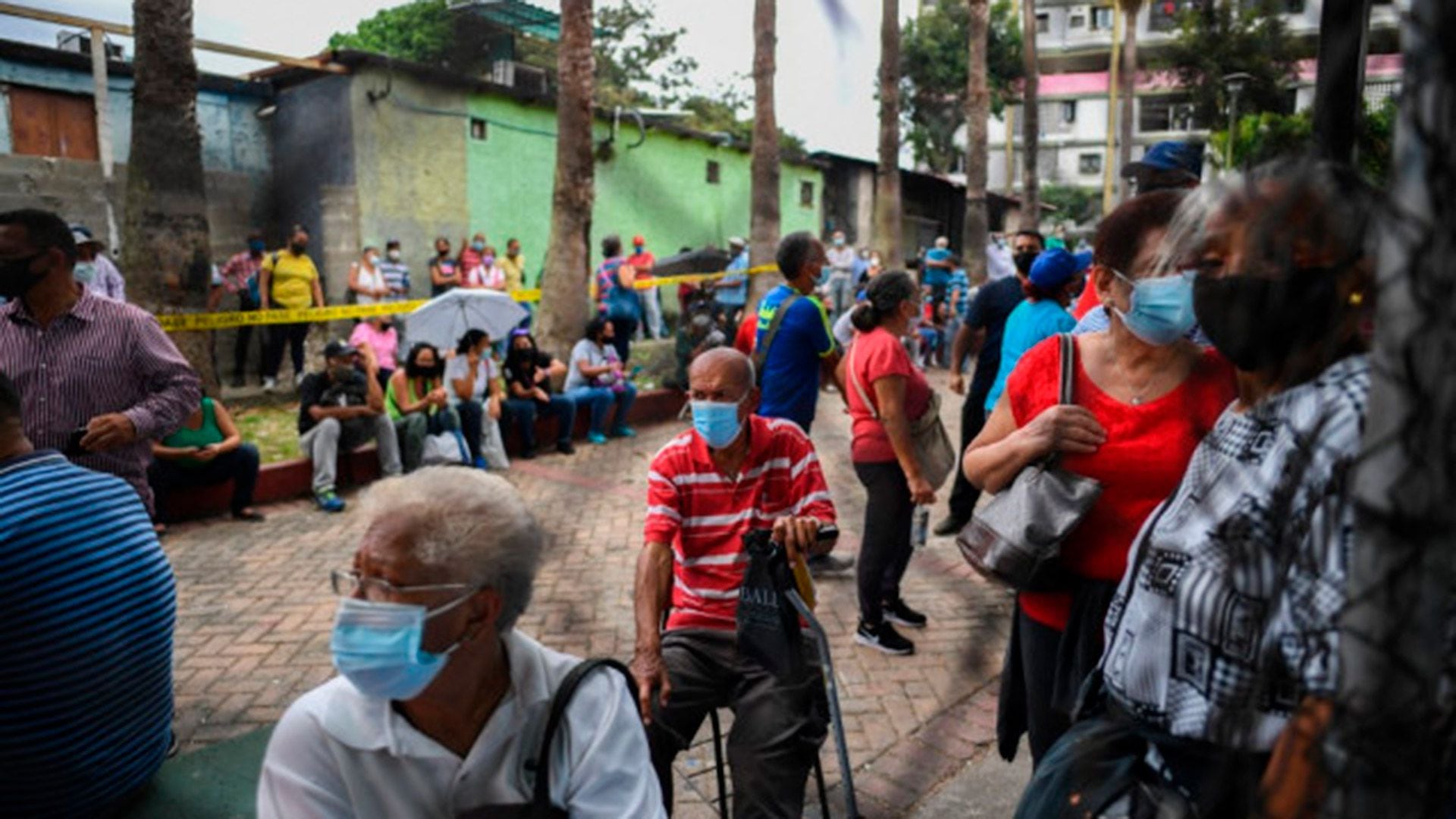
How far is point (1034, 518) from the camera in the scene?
213 centimetres

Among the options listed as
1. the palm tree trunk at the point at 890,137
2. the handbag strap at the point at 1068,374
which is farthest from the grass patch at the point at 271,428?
the palm tree trunk at the point at 890,137

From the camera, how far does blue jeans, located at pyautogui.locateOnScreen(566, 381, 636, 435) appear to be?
33.5 feet

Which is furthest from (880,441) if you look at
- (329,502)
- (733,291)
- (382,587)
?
(733,291)

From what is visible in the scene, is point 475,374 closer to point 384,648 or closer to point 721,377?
point 721,377

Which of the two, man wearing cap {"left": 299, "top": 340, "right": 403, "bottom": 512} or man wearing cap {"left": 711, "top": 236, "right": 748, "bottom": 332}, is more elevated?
man wearing cap {"left": 711, "top": 236, "right": 748, "bottom": 332}

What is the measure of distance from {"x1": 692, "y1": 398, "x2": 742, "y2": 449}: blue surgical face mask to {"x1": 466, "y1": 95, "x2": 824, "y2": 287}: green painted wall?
49.4 feet

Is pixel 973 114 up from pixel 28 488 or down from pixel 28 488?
up

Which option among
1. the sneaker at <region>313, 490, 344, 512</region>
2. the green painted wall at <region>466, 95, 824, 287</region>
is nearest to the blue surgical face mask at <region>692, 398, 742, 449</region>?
the sneaker at <region>313, 490, 344, 512</region>

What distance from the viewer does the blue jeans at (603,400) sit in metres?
10.2

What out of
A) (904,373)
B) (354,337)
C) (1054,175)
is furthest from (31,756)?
(1054,175)

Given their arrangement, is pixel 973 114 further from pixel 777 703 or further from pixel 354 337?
pixel 777 703

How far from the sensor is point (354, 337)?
9930 mm

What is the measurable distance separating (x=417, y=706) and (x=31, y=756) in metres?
1.65

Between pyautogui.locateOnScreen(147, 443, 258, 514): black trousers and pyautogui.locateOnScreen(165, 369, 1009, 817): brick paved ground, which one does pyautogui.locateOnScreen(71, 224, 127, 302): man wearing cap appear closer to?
pyautogui.locateOnScreen(147, 443, 258, 514): black trousers
